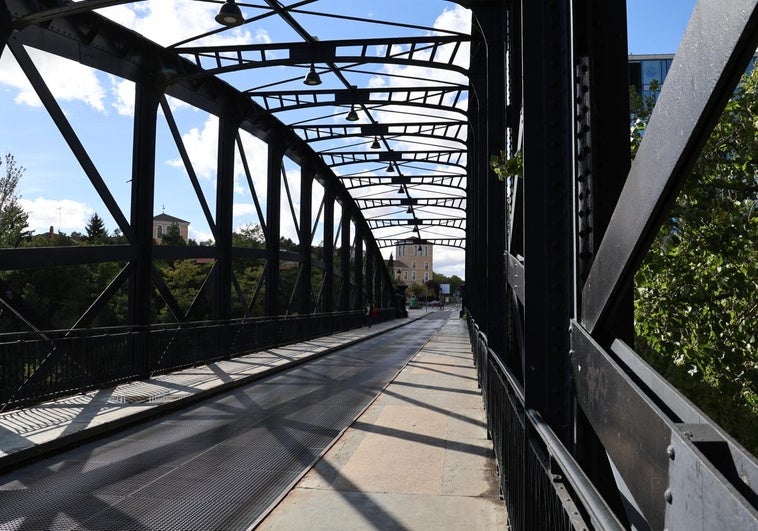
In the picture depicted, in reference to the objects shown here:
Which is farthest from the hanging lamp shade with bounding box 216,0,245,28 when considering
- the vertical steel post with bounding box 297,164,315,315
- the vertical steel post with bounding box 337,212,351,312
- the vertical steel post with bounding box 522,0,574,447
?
the vertical steel post with bounding box 337,212,351,312

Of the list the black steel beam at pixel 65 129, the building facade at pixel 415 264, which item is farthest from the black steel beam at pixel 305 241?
the building facade at pixel 415 264

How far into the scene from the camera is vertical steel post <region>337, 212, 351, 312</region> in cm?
4100

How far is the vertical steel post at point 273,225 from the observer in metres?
24.2

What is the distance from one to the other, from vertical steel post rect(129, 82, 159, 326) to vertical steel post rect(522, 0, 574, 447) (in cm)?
1343

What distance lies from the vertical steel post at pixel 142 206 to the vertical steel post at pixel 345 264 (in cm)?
2502

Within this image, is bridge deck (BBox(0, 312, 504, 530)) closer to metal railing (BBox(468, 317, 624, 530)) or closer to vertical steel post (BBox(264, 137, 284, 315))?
metal railing (BBox(468, 317, 624, 530))

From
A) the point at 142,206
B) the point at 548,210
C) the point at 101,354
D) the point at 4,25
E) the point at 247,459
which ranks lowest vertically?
the point at 247,459

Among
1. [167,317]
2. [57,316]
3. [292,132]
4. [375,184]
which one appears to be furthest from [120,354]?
[167,317]

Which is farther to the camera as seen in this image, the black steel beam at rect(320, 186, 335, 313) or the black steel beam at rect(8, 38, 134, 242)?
the black steel beam at rect(320, 186, 335, 313)

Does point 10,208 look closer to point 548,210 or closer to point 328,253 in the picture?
point 328,253

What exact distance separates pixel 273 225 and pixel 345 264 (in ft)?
57.4

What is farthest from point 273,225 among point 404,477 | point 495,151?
point 404,477

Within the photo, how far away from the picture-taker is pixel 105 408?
10633 mm

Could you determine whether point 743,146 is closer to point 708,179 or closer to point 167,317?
point 708,179
